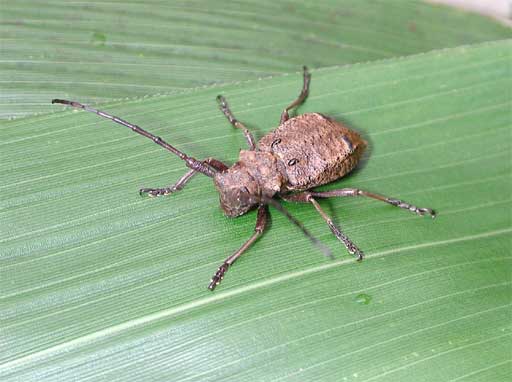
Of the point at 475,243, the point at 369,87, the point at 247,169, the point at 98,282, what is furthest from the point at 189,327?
the point at 369,87

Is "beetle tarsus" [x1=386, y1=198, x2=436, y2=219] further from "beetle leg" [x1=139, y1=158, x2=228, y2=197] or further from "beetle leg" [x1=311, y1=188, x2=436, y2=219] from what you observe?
"beetle leg" [x1=139, y1=158, x2=228, y2=197]

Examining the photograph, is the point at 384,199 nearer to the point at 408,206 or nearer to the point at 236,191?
the point at 408,206

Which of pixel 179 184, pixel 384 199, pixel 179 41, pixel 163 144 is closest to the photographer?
pixel 163 144

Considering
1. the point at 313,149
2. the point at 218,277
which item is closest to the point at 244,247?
the point at 218,277

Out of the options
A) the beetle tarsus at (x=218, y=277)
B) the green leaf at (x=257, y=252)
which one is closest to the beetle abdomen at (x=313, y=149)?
the green leaf at (x=257, y=252)

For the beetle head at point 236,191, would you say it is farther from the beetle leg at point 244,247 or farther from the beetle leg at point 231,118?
the beetle leg at point 231,118

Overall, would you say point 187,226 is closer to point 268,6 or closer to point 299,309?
point 299,309

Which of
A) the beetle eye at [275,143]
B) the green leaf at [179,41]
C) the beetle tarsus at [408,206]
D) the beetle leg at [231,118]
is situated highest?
the green leaf at [179,41]
